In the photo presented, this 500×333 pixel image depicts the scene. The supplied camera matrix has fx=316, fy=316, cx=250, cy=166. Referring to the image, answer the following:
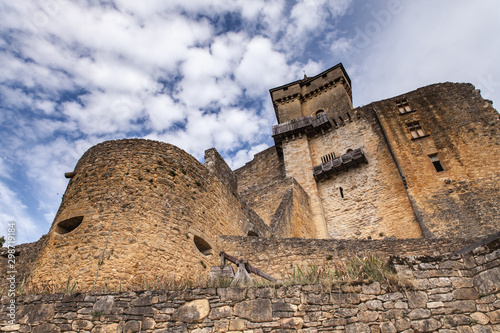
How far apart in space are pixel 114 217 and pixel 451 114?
1573 cm

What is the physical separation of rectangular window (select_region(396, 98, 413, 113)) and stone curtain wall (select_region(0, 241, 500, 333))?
13928mm

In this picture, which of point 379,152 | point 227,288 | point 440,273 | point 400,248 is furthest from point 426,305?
point 379,152

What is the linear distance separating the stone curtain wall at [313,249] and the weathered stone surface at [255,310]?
3.67m

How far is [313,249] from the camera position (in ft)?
27.3

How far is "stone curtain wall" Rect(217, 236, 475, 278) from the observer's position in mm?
7820

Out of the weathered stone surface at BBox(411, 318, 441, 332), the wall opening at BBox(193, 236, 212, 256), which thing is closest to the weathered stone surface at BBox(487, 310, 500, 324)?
the weathered stone surface at BBox(411, 318, 441, 332)

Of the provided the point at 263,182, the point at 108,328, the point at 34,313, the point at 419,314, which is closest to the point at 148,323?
the point at 108,328

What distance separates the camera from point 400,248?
7.99 m

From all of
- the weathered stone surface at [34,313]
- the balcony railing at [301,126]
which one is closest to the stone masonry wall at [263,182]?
the balcony railing at [301,126]

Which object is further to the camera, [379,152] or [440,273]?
[379,152]

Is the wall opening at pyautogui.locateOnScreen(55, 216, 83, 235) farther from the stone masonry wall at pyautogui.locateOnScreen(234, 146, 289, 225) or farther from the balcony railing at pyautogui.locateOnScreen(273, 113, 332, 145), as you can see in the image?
the balcony railing at pyautogui.locateOnScreen(273, 113, 332, 145)

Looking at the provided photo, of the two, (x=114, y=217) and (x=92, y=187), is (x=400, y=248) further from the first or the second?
(x=92, y=187)

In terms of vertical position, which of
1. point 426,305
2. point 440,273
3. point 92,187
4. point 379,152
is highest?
point 379,152

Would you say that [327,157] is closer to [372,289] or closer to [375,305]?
[372,289]
